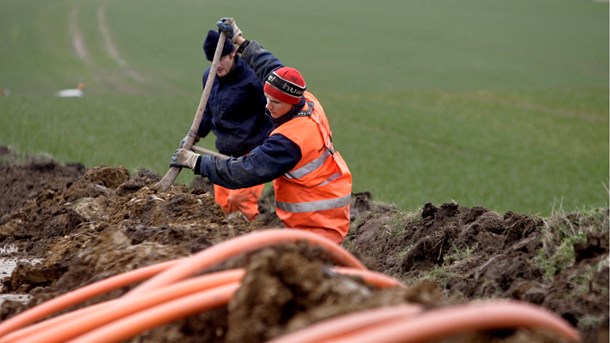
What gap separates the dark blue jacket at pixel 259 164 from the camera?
6.07 m

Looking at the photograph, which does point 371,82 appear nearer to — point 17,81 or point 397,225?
point 17,81

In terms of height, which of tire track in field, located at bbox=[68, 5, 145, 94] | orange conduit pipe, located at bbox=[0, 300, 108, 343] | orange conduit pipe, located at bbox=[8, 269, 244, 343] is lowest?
tire track in field, located at bbox=[68, 5, 145, 94]

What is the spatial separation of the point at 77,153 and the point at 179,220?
6885 millimetres

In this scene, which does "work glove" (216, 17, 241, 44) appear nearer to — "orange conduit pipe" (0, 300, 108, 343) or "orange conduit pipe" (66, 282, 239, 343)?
"orange conduit pipe" (0, 300, 108, 343)

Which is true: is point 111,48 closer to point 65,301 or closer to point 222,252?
point 65,301

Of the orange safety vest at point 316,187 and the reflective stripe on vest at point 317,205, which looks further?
the reflective stripe on vest at point 317,205

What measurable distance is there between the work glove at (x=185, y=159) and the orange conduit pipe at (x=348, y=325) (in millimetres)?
4191

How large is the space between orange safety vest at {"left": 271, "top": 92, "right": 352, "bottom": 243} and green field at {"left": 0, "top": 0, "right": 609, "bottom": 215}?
1.68 metres

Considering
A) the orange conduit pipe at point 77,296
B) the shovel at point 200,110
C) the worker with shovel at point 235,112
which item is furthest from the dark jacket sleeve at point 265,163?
the orange conduit pipe at point 77,296

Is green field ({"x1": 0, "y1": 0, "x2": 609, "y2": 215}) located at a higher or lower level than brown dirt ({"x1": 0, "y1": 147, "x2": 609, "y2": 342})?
lower

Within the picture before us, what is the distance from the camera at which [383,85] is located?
102ft

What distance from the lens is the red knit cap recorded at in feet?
20.1

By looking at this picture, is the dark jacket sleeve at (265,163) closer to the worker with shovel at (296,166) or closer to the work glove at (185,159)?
the worker with shovel at (296,166)

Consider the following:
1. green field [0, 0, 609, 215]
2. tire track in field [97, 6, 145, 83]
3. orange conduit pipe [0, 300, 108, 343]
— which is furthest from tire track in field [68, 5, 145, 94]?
orange conduit pipe [0, 300, 108, 343]
